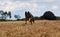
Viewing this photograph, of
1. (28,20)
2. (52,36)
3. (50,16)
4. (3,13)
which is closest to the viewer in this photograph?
(52,36)

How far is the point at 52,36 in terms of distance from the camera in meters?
8.40

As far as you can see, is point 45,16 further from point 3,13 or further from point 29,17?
point 29,17

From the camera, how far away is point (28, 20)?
70.5 feet

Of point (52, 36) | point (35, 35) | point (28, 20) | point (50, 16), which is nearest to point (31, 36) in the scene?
point (35, 35)

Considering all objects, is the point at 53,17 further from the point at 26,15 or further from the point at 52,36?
the point at 52,36

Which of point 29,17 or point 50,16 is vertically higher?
point 29,17

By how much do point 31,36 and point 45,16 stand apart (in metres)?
70.1

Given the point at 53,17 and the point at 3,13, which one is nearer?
the point at 53,17

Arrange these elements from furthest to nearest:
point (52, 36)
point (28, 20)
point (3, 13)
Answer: point (3, 13) → point (28, 20) → point (52, 36)

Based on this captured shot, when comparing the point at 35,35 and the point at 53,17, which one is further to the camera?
the point at 53,17

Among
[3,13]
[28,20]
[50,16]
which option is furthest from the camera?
[3,13]

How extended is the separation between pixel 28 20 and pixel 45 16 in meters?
57.2

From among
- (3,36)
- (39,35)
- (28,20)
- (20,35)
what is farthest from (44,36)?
(28,20)

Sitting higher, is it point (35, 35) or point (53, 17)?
point (35, 35)
